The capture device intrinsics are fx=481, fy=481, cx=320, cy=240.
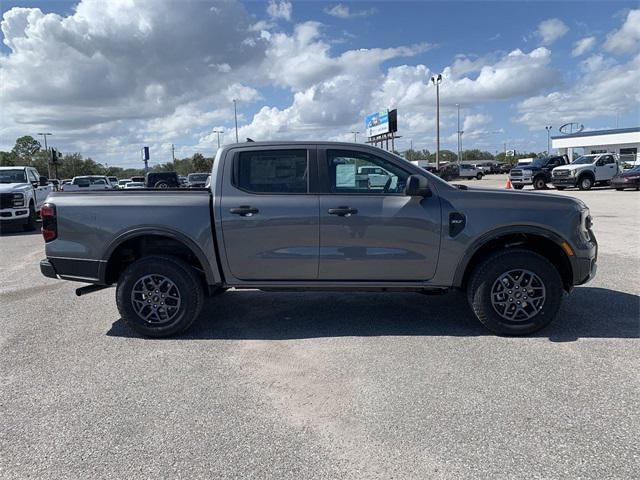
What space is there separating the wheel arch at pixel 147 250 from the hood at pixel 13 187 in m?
11.6

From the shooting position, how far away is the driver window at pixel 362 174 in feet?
15.3

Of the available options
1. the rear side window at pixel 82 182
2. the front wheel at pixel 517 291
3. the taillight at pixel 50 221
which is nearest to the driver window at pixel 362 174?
the front wheel at pixel 517 291

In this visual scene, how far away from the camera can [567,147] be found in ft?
231

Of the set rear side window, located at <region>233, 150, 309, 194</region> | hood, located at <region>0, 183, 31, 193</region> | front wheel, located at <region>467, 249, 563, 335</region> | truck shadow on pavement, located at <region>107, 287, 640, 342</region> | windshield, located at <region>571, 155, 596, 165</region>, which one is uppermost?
windshield, located at <region>571, 155, 596, 165</region>

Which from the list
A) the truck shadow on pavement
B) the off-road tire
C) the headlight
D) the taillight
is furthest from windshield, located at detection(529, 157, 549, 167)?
the taillight

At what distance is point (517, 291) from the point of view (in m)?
4.55

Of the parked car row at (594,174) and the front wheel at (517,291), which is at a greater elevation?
the parked car row at (594,174)

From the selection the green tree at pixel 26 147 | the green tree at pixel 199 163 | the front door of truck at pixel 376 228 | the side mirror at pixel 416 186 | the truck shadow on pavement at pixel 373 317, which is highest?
the green tree at pixel 26 147

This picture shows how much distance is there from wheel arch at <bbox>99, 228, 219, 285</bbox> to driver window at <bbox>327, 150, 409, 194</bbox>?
4.79 ft

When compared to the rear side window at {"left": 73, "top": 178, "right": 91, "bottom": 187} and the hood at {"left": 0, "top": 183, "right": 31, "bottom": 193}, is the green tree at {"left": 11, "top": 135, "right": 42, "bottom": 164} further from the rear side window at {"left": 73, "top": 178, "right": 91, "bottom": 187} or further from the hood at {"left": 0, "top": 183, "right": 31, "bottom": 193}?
the hood at {"left": 0, "top": 183, "right": 31, "bottom": 193}

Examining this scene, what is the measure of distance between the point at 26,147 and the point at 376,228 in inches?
4110

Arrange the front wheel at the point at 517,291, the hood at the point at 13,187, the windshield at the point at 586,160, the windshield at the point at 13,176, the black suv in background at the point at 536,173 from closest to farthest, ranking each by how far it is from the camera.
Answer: the front wheel at the point at 517,291
the hood at the point at 13,187
the windshield at the point at 13,176
the windshield at the point at 586,160
the black suv in background at the point at 536,173

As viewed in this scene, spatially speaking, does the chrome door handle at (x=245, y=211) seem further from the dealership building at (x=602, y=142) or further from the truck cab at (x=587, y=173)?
the dealership building at (x=602, y=142)

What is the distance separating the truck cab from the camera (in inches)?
1031
